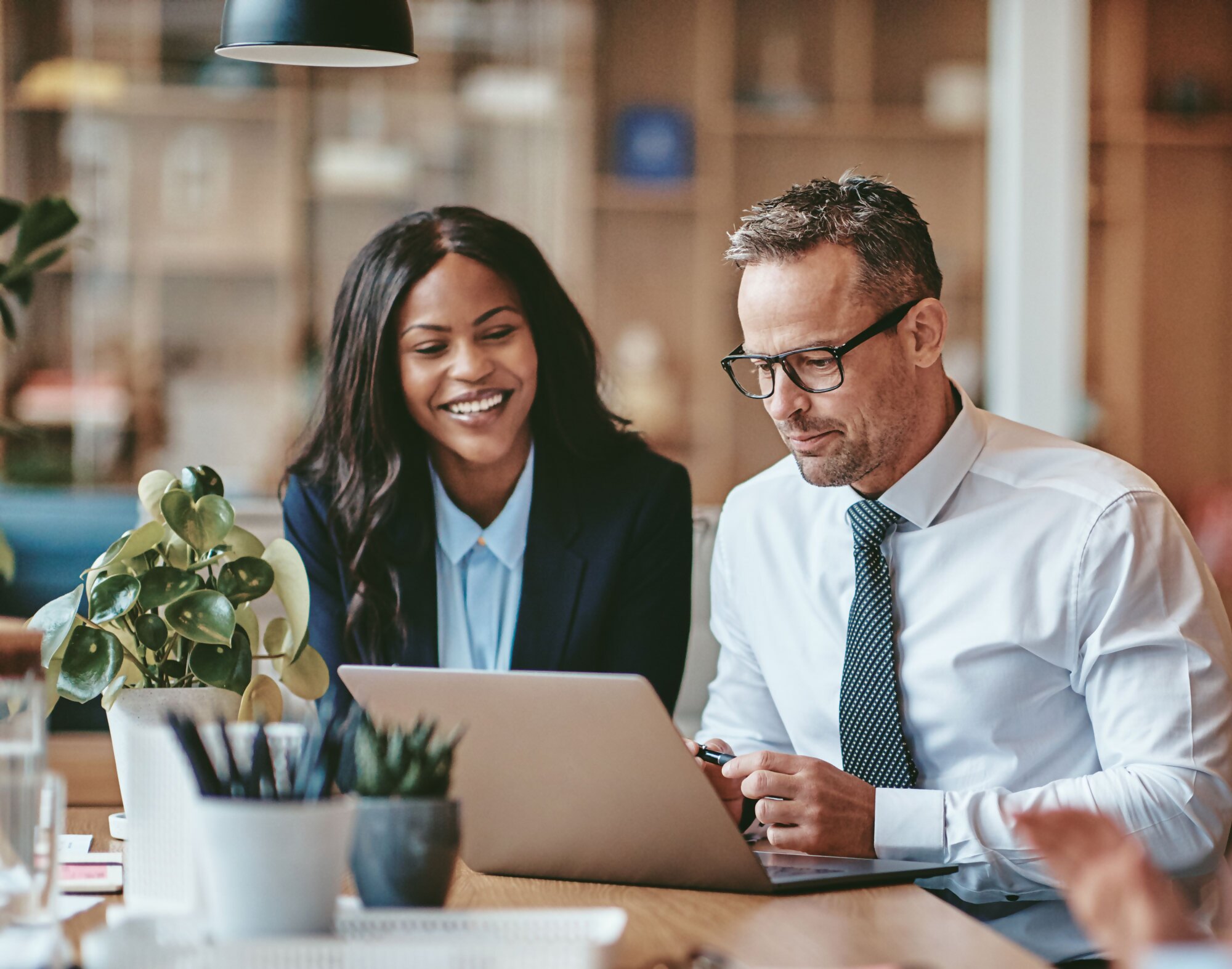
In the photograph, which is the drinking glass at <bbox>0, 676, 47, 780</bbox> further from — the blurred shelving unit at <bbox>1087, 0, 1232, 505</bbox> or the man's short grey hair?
the blurred shelving unit at <bbox>1087, 0, 1232, 505</bbox>

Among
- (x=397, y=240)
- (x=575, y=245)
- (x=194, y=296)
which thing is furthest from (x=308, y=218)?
(x=397, y=240)

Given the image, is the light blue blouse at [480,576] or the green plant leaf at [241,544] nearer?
the green plant leaf at [241,544]

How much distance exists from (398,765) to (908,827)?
2.02 feet

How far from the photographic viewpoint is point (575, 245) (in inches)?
196

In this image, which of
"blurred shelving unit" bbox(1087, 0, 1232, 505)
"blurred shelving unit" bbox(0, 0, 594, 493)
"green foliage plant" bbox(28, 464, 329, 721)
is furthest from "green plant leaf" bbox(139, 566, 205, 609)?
"blurred shelving unit" bbox(1087, 0, 1232, 505)

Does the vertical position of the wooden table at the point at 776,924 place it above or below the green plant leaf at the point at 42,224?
below

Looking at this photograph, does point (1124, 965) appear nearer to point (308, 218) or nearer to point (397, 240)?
point (397, 240)

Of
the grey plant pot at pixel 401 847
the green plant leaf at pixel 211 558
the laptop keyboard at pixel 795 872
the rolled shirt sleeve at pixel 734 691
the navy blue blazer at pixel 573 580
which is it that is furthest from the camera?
the navy blue blazer at pixel 573 580

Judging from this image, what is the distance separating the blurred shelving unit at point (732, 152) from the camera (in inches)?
199

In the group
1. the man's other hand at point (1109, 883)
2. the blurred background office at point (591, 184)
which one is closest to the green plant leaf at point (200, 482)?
the man's other hand at point (1109, 883)

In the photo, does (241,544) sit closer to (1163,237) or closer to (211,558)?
(211,558)

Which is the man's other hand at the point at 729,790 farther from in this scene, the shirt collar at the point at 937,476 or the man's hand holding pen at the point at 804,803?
the shirt collar at the point at 937,476

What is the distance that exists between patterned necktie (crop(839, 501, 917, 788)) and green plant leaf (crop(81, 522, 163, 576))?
2.56ft

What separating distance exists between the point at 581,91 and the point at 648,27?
0.40 metres
